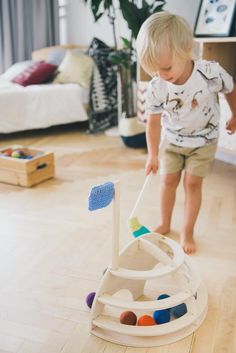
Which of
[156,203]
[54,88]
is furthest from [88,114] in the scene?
[156,203]

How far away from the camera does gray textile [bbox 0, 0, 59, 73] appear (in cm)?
359

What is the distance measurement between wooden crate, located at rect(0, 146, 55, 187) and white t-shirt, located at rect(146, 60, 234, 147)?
2.79ft

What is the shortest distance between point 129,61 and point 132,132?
1.56 feet

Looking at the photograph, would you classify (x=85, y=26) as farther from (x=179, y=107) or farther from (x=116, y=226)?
(x=116, y=226)

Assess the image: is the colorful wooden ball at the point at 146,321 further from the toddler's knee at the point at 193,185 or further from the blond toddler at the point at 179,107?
the toddler's knee at the point at 193,185

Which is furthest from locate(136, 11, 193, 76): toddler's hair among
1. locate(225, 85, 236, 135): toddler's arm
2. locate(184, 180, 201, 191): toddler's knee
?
locate(184, 180, 201, 191): toddler's knee

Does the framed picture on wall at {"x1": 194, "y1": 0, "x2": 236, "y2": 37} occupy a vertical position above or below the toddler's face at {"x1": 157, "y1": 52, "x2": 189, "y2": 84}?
above

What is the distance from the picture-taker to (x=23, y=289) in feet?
3.79

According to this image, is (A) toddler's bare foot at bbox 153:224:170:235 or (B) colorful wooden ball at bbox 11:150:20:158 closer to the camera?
(A) toddler's bare foot at bbox 153:224:170:235

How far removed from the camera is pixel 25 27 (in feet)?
12.4

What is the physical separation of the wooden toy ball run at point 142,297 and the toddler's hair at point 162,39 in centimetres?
37

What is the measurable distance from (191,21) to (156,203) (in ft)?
4.50

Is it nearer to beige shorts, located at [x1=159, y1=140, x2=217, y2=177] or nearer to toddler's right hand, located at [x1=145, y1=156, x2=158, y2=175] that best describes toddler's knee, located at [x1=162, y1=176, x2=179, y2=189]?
beige shorts, located at [x1=159, y1=140, x2=217, y2=177]

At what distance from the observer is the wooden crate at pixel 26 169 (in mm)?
1943
